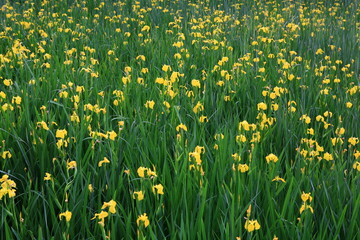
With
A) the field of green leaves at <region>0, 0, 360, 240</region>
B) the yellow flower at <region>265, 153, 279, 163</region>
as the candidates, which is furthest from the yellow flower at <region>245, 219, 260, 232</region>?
the yellow flower at <region>265, 153, 279, 163</region>

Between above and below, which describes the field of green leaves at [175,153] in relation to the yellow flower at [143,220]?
below

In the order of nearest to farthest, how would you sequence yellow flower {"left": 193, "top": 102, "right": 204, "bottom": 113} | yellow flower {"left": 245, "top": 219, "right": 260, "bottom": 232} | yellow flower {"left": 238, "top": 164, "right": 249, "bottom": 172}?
yellow flower {"left": 245, "top": 219, "right": 260, "bottom": 232}, yellow flower {"left": 238, "top": 164, "right": 249, "bottom": 172}, yellow flower {"left": 193, "top": 102, "right": 204, "bottom": 113}

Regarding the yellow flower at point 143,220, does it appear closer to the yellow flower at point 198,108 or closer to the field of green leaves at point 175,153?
the field of green leaves at point 175,153

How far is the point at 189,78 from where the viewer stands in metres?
3.70

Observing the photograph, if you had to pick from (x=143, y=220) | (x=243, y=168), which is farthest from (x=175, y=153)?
(x=143, y=220)

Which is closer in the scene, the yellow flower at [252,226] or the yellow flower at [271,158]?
the yellow flower at [252,226]

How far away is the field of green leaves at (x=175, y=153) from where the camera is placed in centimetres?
175

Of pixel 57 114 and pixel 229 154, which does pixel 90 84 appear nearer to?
pixel 57 114

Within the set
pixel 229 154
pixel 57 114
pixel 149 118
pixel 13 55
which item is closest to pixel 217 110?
pixel 149 118

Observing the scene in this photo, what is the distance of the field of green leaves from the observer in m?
1.75

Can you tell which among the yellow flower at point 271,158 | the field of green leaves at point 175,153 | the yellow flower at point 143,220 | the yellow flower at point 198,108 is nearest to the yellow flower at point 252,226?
the field of green leaves at point 175,153

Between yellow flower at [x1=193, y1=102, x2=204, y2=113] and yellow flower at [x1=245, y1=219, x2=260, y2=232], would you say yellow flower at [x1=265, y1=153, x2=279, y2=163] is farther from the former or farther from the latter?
yellow flower at [x1=193, y1=102, x2=204, y2=113]

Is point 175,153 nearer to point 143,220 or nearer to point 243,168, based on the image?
point 243,168

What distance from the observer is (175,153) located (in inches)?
82.5
